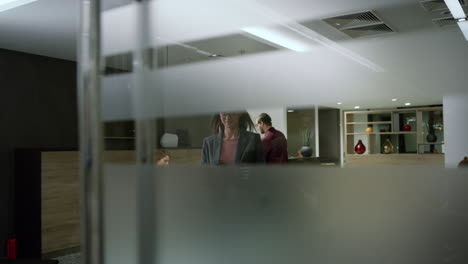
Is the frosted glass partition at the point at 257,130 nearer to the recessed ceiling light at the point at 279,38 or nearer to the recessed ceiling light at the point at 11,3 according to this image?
the recessed ceiling light at the point at 279,38

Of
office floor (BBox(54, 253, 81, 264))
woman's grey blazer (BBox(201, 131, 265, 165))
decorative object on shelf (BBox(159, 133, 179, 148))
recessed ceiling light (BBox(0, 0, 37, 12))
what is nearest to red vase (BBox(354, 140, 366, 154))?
woman's grey blazer (BBox(201, 131, 265, 165))

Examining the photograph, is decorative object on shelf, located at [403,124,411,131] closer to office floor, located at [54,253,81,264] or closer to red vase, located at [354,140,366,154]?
red vase, located at [354,140,366,154]

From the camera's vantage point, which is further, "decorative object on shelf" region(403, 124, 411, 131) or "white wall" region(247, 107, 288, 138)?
"white wall" region(247, 107, 288, 138)

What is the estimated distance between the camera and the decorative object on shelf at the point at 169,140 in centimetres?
132

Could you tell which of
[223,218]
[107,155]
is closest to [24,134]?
[107,155]

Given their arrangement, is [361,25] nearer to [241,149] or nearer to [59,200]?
[241,149]

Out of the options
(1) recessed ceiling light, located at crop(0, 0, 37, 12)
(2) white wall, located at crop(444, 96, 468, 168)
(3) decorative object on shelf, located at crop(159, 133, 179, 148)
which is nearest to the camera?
(2) white wall, located at crop(444, 96, 468, 168)

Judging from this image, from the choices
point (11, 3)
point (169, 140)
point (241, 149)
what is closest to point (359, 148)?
point (241, 149)

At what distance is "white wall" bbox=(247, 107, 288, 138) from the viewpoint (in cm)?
117

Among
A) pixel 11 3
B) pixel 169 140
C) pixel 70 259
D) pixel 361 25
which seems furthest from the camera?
pixel 70 259

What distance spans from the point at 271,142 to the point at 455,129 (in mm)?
441

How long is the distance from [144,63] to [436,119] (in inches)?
34.1

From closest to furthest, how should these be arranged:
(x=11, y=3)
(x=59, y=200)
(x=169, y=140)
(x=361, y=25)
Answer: (x=361, y=25), (x=169, y=140), (x=11, y=3), (x=59, y=200)

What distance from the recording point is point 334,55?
112cm
